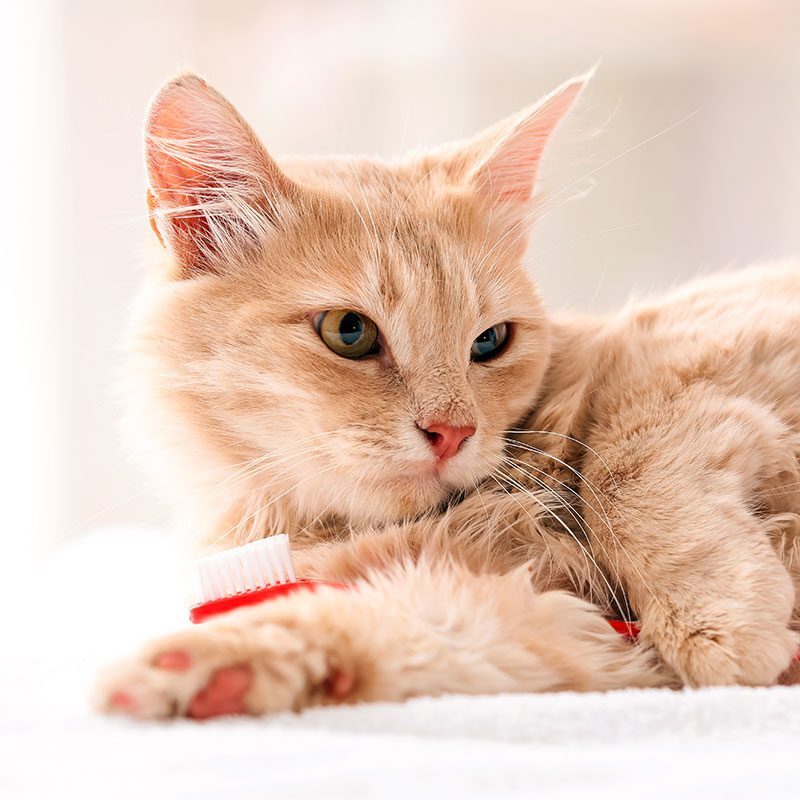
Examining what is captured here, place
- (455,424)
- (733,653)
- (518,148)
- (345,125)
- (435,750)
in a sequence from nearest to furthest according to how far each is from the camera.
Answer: (435,750) → (733,653) → (455,424) → (518,148) → (345,125)

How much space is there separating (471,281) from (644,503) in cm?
41

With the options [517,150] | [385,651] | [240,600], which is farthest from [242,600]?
[517,150]

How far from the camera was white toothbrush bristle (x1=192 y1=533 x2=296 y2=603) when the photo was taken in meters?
1.10

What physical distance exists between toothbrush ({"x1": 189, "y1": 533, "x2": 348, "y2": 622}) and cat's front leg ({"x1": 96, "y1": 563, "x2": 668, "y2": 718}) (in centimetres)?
12

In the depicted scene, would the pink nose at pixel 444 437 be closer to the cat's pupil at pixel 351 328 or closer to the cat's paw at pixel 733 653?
the cat's pupil at pixel 351 328

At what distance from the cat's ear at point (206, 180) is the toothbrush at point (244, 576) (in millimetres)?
476

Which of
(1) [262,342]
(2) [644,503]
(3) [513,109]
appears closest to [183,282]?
(1) [262,342]

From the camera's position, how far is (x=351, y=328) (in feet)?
4.16

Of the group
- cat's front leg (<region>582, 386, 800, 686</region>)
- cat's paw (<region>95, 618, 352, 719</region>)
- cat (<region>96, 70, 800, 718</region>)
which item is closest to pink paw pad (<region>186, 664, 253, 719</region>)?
cat's paw (<region>95, 618, 352, 719</region>)

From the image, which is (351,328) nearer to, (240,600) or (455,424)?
(455,424)

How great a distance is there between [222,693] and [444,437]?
1.60 ft

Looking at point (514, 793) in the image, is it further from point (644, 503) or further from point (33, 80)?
point (33, 80)

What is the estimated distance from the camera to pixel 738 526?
3.67 feet

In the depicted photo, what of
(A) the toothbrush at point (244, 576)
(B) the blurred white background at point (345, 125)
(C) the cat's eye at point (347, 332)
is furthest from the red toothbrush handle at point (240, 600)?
(B) the blurred white background at point (345, 125)
